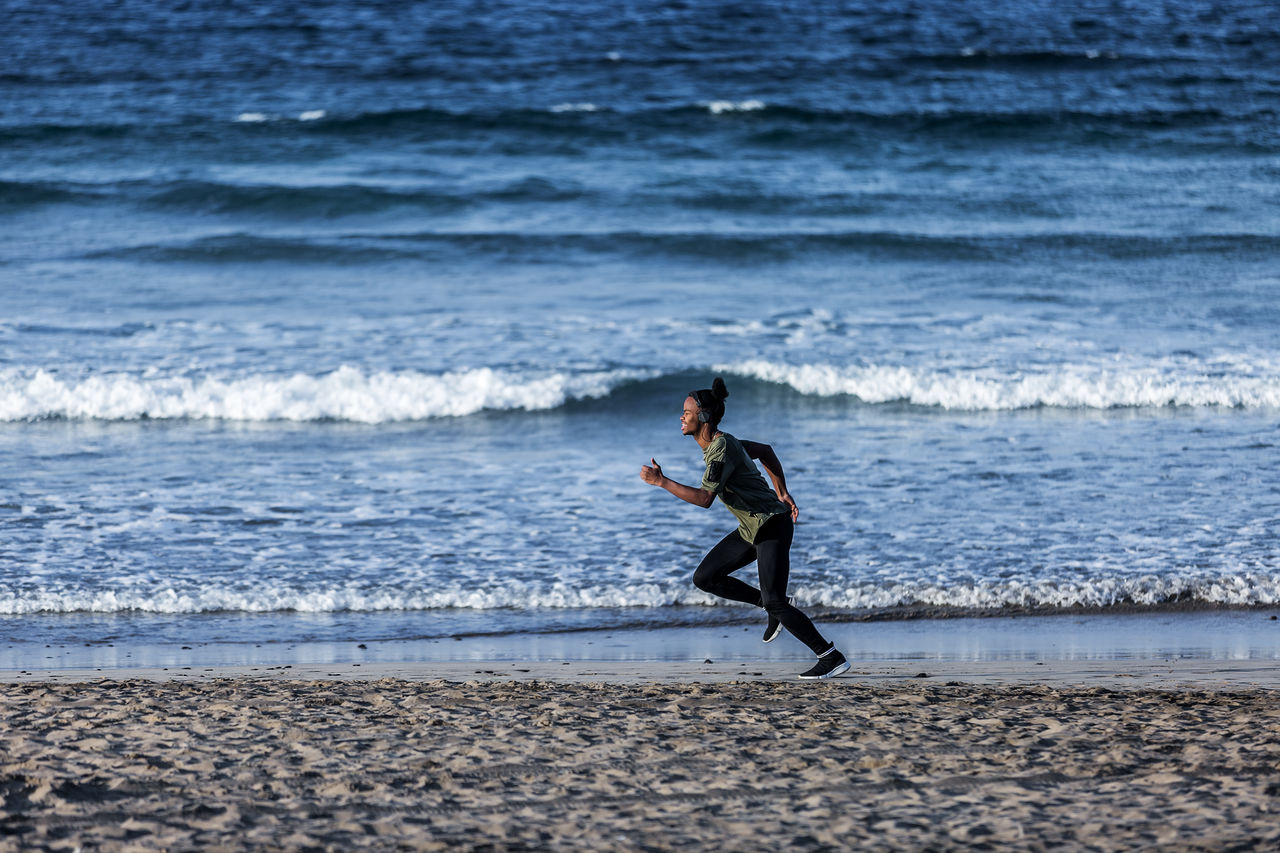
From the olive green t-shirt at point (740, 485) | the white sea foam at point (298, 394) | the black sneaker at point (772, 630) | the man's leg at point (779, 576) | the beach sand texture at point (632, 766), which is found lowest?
the beach sand texture at point (632, 766)

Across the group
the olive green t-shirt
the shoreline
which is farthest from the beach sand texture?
the olive green t-shirt

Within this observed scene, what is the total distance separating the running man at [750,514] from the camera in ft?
19.7

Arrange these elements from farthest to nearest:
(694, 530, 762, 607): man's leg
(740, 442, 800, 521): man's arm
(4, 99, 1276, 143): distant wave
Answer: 1. (4, 99, 1276, 143): distant wave
2. (694, 530, 762, 607): man's leg
3. (740, 442, 800, 521): man's arm

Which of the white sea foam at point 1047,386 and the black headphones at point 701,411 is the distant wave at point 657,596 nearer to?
the black headphones at point 701,411

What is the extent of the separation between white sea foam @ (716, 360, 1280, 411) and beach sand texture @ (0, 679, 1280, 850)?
763cm

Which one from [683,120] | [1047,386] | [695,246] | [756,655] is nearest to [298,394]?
[1047,386]

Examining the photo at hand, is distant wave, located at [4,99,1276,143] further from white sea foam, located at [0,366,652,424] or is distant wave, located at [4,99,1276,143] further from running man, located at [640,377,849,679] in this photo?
running man, located at [640,377,849,679]

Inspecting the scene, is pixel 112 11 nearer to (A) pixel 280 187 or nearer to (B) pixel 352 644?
(A) pixel 280 187

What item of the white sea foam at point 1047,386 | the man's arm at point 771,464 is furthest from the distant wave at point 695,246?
the man's arm at point 771,464

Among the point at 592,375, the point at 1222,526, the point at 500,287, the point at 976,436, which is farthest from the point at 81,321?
the point at 1222,526

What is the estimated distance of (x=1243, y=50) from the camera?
30.5 metres

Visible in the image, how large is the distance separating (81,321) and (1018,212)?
49.1ft

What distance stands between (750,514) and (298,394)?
27.9 feet

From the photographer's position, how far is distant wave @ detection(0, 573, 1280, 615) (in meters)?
7.88
